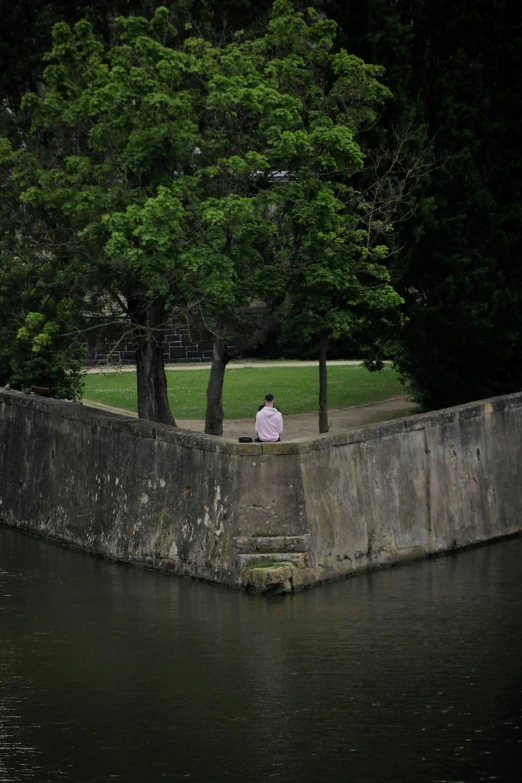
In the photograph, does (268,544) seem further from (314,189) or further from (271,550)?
(314,189)

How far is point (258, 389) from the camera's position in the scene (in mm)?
38156

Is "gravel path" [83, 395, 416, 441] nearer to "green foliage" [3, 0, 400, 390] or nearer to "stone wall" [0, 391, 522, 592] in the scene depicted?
"green foliage" [3, 0, 400, 390]

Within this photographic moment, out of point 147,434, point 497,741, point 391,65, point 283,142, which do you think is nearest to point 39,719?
point 497,741

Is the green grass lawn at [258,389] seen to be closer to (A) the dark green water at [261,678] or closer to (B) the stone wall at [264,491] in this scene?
(B) the stone wall at [264,491]

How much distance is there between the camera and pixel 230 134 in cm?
2605

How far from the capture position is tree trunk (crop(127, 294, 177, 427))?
27.6 metres

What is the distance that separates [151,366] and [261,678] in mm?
13824

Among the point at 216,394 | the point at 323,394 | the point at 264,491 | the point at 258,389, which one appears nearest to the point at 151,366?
the point at 216,394

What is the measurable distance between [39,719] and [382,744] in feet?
9.19

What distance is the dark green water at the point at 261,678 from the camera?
40.1ft

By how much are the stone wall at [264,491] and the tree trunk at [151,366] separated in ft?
14.6

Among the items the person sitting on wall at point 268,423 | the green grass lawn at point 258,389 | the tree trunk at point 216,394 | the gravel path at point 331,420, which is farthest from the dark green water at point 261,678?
the green grass lawn at point 258,389

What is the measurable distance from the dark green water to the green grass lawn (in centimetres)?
1552

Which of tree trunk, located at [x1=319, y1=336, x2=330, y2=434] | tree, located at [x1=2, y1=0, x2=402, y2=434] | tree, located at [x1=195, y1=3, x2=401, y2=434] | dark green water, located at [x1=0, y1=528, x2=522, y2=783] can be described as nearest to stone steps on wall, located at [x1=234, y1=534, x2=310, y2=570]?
dark green water, located at [x1=0, y1=528, x2=522, y2=783]
